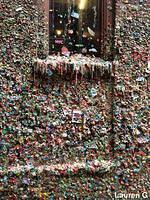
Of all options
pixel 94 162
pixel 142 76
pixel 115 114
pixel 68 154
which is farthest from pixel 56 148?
pixel 142 76

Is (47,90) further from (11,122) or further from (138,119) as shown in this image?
(138,119)

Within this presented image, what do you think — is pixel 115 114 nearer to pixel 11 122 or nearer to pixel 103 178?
pixel 103 178

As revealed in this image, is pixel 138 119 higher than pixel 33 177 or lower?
Answer: higher

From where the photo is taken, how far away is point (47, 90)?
380 centimetres

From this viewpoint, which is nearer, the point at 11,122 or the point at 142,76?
the point at 11,122

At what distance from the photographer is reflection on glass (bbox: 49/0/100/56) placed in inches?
155

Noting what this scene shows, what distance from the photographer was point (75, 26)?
13.1 feet

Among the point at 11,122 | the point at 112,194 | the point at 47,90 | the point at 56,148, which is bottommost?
the point at 112,194

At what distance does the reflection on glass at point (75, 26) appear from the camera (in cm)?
395

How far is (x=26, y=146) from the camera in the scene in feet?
12.3

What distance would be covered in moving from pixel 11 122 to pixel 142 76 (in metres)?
1.38

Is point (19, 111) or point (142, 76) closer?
point (19, 111)

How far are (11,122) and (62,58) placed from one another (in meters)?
0.79

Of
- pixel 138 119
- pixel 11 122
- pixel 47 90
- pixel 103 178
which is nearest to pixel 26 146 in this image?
pixel 11 122
